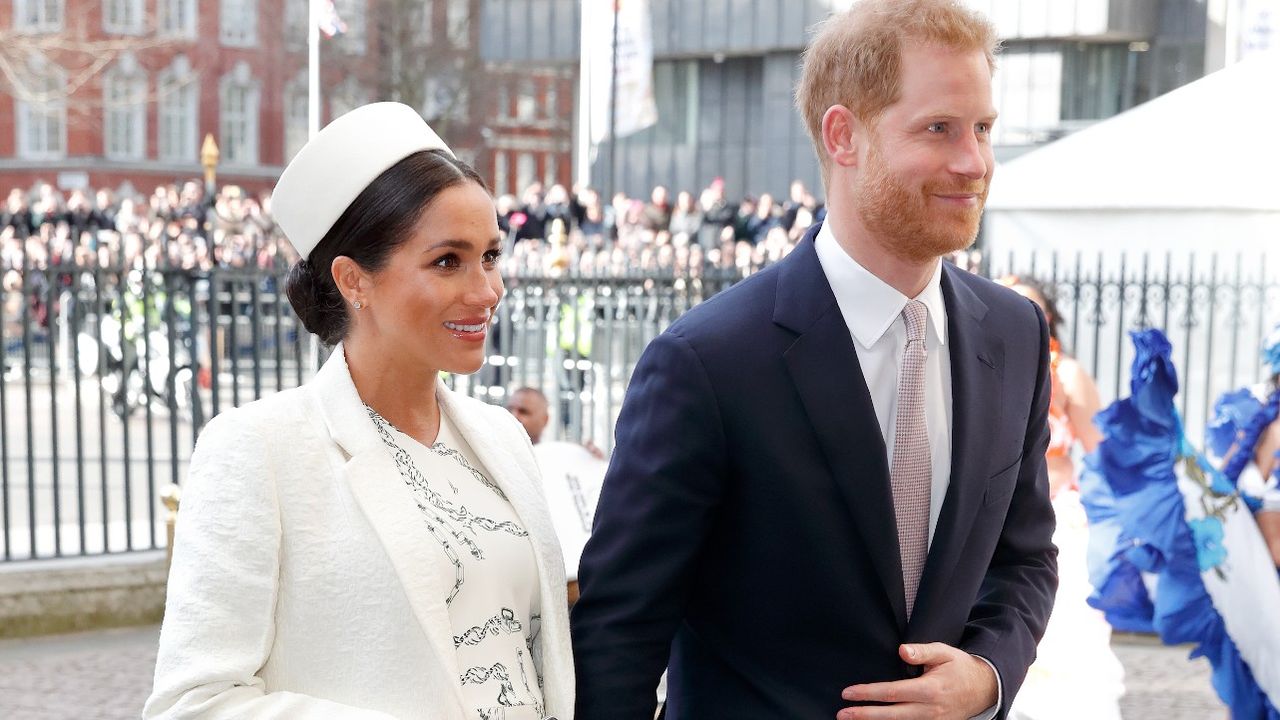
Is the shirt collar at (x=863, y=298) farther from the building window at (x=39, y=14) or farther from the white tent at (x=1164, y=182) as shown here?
the building window at (x=39, y=14)

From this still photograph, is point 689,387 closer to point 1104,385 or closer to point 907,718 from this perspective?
point 907,718

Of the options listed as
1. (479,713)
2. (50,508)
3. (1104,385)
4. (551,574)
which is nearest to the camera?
(479,713)

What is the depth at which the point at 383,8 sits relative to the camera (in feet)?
134

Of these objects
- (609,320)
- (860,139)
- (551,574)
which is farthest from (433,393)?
(609,320)

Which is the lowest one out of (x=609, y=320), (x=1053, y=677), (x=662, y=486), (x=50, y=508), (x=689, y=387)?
(x=50, y=508)

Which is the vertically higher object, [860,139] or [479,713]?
[860,139]

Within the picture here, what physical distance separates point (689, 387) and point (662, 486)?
0.48 feet

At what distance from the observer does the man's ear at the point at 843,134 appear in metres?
2.20

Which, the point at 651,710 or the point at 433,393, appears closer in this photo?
the point at 651,710

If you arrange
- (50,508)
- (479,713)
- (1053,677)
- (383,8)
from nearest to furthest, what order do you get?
(479,713) → (1053,677) → (50,508) → (383,8)

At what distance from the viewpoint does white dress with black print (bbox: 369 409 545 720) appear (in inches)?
86.1

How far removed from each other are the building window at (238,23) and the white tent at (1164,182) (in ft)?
124

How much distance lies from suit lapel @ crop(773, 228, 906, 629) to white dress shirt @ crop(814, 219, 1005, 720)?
0.04 m

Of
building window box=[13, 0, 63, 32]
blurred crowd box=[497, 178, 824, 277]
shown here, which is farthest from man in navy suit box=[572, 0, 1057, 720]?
building window box=[13, 0, 63, 32]
